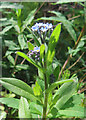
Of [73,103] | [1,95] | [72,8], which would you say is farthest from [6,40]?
[73,103]

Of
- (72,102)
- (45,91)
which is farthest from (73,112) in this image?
(45,91)

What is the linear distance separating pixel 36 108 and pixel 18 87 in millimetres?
194

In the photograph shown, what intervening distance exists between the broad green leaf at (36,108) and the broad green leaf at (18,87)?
39mm

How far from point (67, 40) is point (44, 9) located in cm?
55

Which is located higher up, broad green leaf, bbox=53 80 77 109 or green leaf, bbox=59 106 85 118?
broad green leaf, bbox=53 80 77 109

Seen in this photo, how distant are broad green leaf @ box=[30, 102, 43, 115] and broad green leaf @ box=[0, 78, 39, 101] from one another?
0.04 meters

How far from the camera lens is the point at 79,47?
5.45ft

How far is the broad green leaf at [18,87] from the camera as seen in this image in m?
0.97

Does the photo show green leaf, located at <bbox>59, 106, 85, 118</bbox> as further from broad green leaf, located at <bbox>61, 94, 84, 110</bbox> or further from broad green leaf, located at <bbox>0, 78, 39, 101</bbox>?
broad green leaf, located at <bbox>0, 78, 39, 101</bbox>

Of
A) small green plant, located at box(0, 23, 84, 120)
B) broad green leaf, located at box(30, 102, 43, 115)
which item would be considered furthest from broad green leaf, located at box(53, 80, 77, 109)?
broad green leaf, located at box(30, 102, 43, 115)

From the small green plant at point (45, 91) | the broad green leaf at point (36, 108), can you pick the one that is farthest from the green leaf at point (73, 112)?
the broad green leaf at point (36, 108)

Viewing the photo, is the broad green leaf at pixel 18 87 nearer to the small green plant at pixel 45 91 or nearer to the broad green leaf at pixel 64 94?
the small green plant at pixel 45 91

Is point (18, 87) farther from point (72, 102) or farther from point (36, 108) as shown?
point (72, 102)

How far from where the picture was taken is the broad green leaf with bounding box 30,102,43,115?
101cm
